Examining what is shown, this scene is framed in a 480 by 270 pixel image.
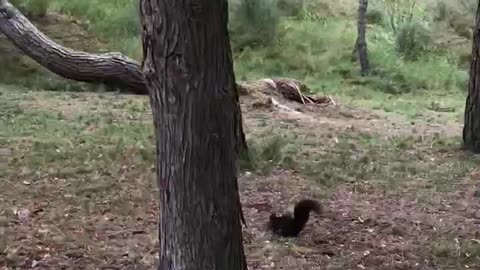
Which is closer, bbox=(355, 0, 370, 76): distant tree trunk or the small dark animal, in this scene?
the small dark animal

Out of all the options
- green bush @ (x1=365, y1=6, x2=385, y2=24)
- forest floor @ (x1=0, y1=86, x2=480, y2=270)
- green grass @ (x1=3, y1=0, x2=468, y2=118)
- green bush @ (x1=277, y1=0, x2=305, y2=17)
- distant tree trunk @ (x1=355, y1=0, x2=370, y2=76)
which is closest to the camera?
forest floor @ (x1=0, y1=86, x2=480, y2=270)

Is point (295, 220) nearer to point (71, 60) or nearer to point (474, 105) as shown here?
point (474, 105)

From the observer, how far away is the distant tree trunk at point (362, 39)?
12.0m

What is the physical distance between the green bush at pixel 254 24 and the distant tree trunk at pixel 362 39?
5.28ft

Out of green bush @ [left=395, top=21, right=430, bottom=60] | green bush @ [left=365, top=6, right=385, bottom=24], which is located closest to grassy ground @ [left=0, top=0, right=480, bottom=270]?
green bush @ [left=395, top=21, right=430, bottom=60]

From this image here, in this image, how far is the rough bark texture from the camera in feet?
9.45

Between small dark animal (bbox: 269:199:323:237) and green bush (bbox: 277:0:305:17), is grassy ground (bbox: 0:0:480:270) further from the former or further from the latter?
green bush (bbox: 277:0:305:17)

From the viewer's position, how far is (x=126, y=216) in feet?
15.1

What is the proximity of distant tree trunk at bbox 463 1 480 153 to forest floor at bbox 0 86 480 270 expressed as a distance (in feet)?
0.60

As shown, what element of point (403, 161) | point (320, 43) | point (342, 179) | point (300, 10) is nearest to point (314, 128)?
point (403, 161)

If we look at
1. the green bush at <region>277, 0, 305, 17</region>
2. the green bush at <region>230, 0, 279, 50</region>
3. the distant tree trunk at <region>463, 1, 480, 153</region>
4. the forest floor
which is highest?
the green bush at <region>277, 0, 305, 17</region>

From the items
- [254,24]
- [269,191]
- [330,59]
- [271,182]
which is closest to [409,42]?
[330,59]

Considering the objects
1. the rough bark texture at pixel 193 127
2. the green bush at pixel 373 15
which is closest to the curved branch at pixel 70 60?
the rough bark texture at pixel 193 127

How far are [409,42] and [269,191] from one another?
9.33 m
